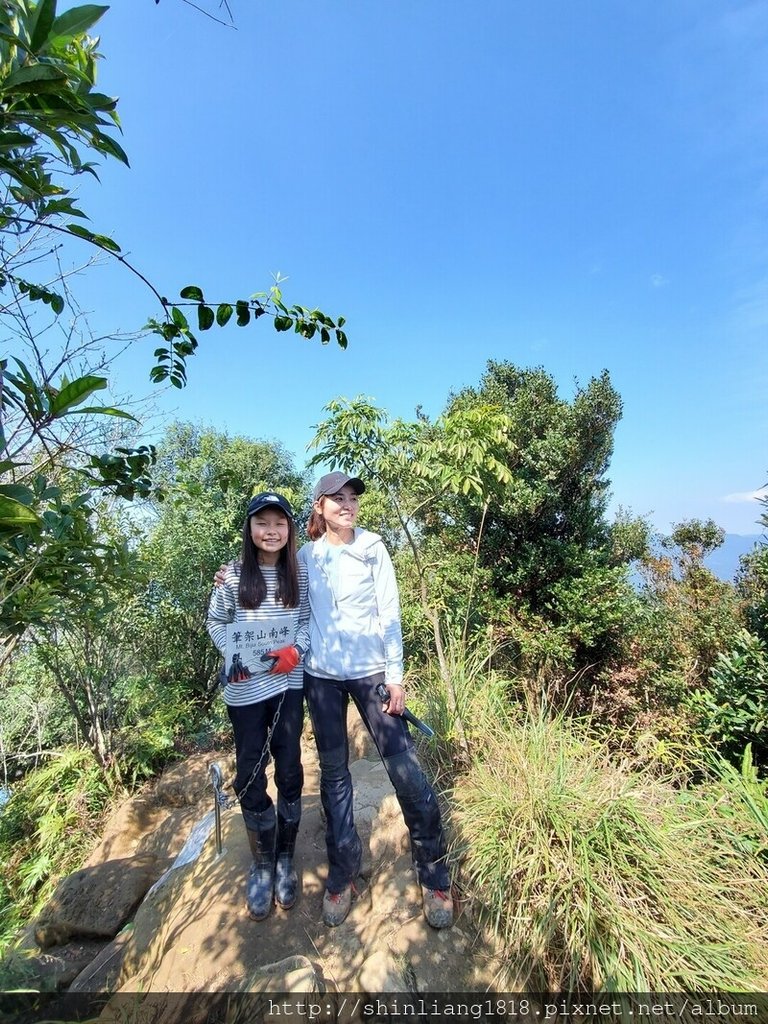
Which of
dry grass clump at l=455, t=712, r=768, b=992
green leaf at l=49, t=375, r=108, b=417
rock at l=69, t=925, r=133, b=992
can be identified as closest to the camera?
green leaf at l=49, t=375, r=108, b=417

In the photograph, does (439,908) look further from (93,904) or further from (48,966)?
(93,904)

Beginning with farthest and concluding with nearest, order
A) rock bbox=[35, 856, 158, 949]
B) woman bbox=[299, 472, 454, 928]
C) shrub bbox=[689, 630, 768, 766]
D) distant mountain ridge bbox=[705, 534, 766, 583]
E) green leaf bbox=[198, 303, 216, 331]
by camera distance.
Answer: distant mountain ridge bbox=[705, 534, 766, 583] < shrub bbox=[689, 630, 768, 766] < rock bbox=[35, 856, 158, 949] < woman bbox=[299, 472, 454, 928] < green leaf bbox=[198, 303, 216, 331]

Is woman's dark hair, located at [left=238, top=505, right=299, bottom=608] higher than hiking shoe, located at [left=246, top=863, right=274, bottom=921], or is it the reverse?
woman's dark hair, located at [left=238, top=505, right=299, bottom=608]

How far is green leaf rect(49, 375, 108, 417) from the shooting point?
106 centimetres

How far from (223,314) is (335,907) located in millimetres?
2686

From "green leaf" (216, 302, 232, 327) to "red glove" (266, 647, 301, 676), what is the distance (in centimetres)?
148

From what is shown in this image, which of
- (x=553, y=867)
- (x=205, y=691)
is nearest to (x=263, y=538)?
(x=553, y=867)

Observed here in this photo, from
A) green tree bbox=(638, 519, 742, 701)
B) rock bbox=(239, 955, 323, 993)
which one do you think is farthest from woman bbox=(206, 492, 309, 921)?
green tree bbox=(638, 519, 742, 701)

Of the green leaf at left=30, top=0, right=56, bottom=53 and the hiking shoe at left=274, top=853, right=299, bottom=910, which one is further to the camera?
the hiking shoe at left=274, top=853, right=299, bottom=910

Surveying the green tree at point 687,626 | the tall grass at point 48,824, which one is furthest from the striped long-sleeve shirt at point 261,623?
A: the green tree at point 687,626

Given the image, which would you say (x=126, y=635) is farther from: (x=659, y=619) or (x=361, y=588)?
(x=659, y=619)

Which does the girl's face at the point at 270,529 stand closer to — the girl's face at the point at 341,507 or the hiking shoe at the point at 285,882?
the girl's face at the point at 341,507

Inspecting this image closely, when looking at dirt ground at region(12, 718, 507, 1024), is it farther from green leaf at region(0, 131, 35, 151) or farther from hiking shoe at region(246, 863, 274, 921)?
green leaf at region(0, 131, 35, 151)

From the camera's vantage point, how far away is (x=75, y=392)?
107 centimetres
